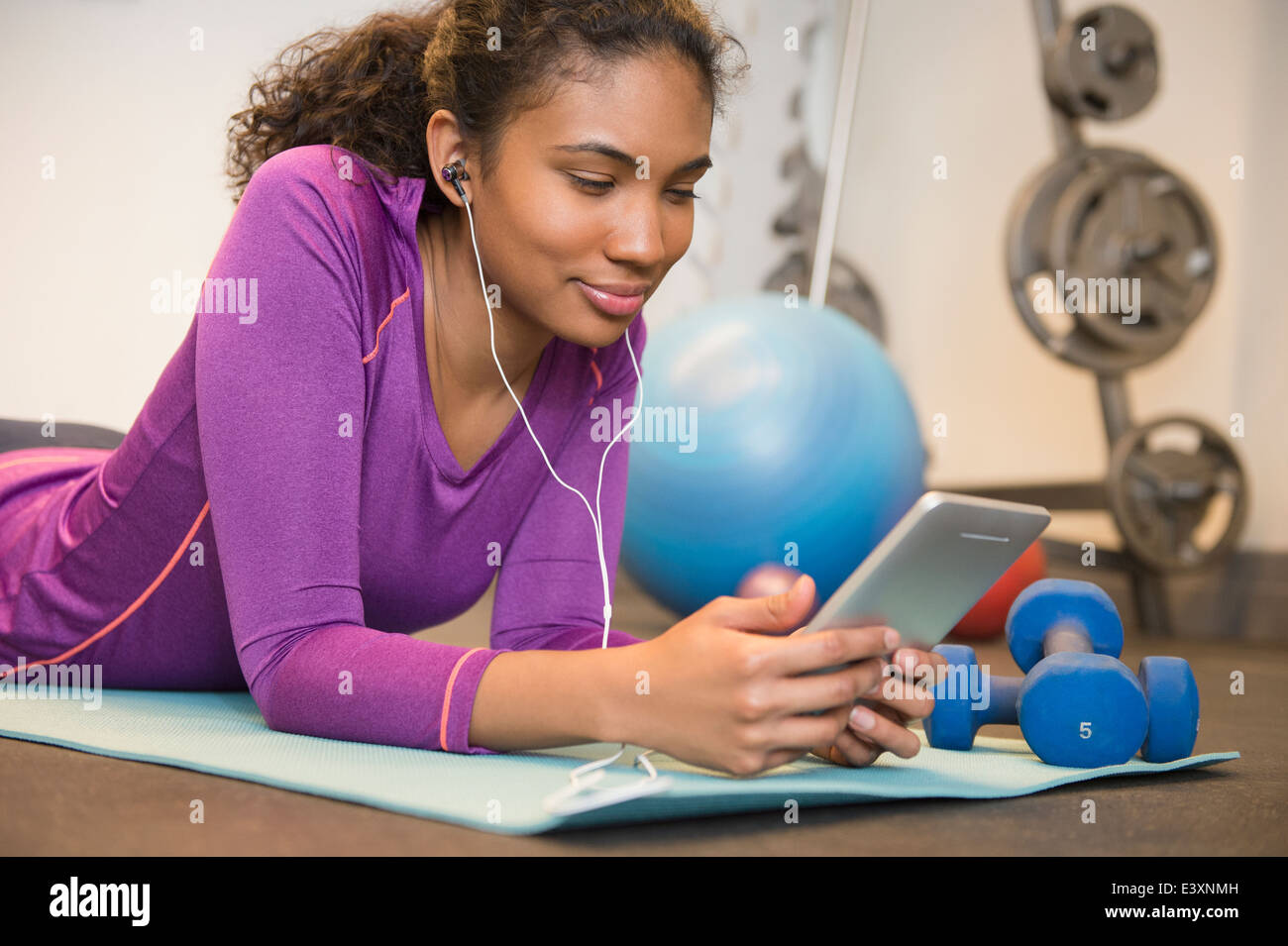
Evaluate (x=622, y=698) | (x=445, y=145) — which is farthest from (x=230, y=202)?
(x=622, y=698)

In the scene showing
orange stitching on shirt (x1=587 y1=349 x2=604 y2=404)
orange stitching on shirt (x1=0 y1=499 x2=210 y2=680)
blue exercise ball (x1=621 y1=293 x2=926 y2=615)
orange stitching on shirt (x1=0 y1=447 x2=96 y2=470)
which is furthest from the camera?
blue exercise ball (x1=621 y1=293 x2=926 y2=615)

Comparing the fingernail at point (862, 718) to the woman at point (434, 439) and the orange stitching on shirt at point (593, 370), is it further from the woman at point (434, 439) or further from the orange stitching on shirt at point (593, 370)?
the orange stitching on shirt at point (593, 370)

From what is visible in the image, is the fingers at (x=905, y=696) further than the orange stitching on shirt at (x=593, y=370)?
No

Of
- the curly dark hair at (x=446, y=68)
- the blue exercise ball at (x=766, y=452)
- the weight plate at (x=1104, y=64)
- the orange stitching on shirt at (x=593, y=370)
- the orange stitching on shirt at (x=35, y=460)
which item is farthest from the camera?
the weight plate at (x=1104, y=64)

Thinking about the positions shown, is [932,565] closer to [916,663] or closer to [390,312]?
[916,663]

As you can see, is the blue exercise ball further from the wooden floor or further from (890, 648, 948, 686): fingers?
(890, 648, 948, 686): fingers

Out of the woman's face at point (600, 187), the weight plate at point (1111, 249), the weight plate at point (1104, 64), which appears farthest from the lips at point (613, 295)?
the weight plate at point (1104, 64)

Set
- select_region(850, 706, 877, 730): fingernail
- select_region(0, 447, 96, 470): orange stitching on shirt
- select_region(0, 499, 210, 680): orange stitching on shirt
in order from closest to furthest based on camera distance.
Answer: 1. select_region(850, 706, 877, 730): fingernail
2. select_region(0, 499, 210, 680): orange stitching on shirt
3. select_region(0, 447, 96, 470): orange stitching on shirt

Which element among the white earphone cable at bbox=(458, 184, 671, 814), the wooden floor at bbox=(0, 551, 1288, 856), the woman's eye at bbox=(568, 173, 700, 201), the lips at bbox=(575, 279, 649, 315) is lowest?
the wooden floor at bbox=(0, 551, 1288, 856)

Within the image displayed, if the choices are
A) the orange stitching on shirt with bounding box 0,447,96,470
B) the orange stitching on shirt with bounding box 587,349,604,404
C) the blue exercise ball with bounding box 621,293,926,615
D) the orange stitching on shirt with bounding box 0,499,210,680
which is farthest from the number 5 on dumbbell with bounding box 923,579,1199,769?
the orange stitching on shirt with bounding box 0,447,96,470

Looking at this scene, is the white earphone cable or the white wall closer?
the white earphone cable

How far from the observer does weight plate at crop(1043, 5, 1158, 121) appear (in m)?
2.72

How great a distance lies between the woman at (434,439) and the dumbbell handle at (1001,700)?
24 cm

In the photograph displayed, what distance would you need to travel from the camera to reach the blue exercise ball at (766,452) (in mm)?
2035
